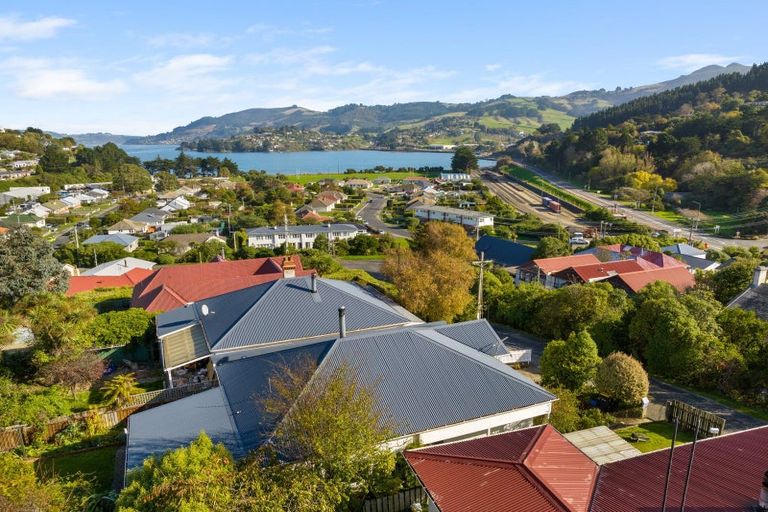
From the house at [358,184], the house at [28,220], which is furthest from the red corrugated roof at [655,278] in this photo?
the house at [358,184]

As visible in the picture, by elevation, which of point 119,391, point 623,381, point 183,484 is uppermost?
point 183,484

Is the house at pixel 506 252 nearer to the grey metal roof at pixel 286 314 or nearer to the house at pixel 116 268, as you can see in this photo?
the grey metal roof at pixel 286 314

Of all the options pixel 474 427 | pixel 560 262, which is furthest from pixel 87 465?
pixel 560 262

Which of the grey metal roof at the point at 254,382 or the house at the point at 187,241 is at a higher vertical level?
the grey metal roof at the point at 254,382

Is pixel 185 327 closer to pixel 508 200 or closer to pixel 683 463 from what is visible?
pixel 683 463

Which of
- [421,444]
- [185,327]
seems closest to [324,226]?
[185,327]

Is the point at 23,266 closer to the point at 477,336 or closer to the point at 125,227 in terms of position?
the point at 477,336
